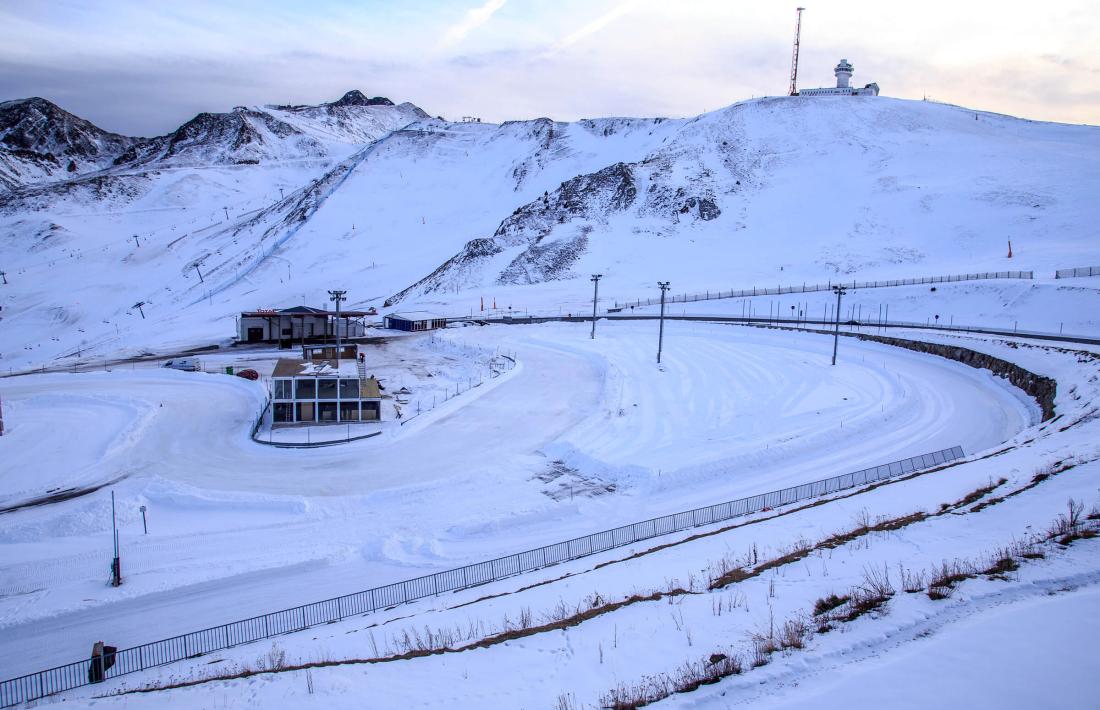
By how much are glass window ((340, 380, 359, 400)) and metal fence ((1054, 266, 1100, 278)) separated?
63.6m

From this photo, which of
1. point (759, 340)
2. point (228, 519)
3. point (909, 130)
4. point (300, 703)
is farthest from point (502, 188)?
point (300, 703)

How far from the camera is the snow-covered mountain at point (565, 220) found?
→ 86438 millimetres

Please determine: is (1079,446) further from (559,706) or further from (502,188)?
(502,188)

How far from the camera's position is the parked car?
48594 mm

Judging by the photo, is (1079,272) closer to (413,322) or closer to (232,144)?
(413,322)

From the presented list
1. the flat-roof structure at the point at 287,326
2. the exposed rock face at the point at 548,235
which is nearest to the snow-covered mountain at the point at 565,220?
the exposed rock face at the point at 548,235

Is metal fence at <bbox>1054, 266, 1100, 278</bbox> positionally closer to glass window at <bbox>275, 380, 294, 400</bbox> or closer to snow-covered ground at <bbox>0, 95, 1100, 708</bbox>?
snow-covered ground at <bbox>0, 95, 1100, 708</bbox>

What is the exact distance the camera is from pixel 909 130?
400ft

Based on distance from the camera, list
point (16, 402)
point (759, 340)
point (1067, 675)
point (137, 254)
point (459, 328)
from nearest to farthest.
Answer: point (1067, 675) → point (16, 402) → point (759, 340) → point (459, 328) → point (137, 254)

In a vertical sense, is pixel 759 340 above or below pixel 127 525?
above

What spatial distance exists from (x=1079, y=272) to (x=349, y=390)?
66642 millimetres

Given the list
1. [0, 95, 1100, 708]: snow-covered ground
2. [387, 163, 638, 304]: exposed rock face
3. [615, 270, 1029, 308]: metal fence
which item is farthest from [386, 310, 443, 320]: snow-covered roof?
[615, 270, 1029, 308]: metal fence

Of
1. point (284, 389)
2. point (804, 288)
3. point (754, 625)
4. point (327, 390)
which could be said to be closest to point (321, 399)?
point (327, 390)

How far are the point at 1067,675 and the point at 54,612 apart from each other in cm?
2298
